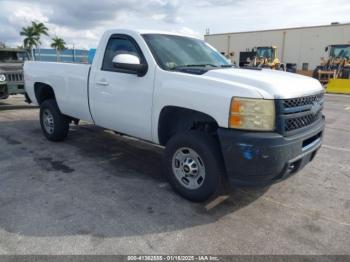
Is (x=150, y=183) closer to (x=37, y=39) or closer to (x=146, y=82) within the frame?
(x=146, y=82)

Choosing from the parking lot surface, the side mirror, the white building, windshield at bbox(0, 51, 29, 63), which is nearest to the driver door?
the side mirror

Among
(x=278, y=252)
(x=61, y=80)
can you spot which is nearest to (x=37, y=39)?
(x=61, y=80)

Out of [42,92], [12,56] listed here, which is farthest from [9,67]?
[42,92]

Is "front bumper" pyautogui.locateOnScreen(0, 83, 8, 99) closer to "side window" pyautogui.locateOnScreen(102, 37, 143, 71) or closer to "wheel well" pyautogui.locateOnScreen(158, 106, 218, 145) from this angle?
"side window" pyautogui.locateOnScreen(102, 37, 143, 71)

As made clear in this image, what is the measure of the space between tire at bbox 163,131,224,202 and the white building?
32.0m

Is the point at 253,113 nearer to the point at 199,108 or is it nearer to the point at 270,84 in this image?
the point at 270,84

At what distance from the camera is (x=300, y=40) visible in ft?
123

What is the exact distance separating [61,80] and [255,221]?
396 cm

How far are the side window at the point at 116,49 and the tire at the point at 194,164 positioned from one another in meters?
1.40

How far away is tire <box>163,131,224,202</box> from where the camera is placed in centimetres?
329

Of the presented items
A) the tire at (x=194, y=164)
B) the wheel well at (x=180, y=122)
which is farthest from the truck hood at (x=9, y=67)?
the tire at (x=194, y=164)

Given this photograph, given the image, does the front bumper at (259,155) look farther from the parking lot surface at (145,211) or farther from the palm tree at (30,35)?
the palm tree at (30,35)

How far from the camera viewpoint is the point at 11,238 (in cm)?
283

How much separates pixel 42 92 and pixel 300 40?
123 feet
